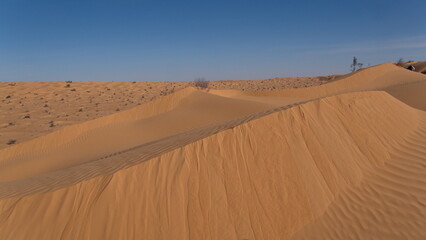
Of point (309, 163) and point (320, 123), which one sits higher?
point (320, 123)

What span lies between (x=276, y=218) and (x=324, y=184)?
1077mm

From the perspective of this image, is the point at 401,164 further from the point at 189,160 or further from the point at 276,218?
the point at 189,160

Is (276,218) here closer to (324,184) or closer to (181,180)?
(324,184)

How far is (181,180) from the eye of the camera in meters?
3.46

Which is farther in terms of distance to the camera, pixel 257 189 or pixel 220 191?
pixel 257 189

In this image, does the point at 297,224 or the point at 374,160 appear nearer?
the point at 297,224

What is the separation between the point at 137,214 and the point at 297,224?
2.12 metres

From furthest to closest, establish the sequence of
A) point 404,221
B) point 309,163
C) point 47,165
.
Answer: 1. point 47,165
2. point 309,163
3. point 404,221

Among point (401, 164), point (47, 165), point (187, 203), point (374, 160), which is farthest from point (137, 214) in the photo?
point (47, 165)

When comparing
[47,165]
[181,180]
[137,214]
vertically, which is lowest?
[47,165]

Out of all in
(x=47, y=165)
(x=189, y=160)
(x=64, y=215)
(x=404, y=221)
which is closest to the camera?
(x=64, y=215)

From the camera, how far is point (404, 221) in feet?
10.9

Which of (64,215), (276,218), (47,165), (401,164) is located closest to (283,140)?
(276,218)

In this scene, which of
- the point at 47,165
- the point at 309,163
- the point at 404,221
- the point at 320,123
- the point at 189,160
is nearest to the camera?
the point at 404,221
